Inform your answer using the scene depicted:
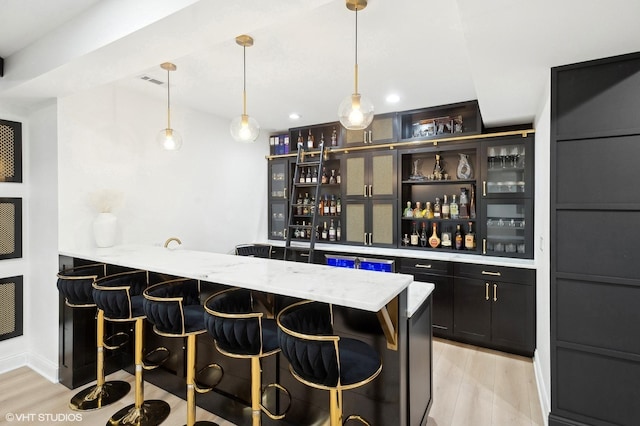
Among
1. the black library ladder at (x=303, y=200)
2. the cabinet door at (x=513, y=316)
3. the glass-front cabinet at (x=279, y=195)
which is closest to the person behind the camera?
the cabinet door at (x=513, y=316)

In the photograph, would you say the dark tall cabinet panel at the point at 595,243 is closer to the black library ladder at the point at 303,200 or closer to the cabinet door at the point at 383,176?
the cabinet door at the point at 383,176

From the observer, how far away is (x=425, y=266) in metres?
3.76

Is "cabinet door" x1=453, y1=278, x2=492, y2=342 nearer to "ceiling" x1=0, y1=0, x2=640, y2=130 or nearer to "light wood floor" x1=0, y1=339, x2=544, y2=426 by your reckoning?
"light wood floor" x1=0, y1=339, x2=544, y2=426

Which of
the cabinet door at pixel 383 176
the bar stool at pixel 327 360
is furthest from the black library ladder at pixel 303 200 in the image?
the bar stool at pixel 327 360

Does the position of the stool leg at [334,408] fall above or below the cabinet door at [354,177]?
below

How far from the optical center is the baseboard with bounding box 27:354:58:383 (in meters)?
2.90

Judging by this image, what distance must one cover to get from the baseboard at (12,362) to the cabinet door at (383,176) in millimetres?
3971

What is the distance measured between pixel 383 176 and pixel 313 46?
84.0 inches

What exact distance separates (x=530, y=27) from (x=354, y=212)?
10.0 ft

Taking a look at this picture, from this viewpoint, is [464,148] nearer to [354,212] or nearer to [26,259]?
[354,212]

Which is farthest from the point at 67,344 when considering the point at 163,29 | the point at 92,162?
the point at 163,29

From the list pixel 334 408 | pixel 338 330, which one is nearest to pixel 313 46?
pixel 338 330

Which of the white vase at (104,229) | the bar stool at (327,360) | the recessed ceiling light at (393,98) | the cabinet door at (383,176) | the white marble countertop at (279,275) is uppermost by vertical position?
the recessed ceiling light at (393,98)

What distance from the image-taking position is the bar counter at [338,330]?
5.44 ft
